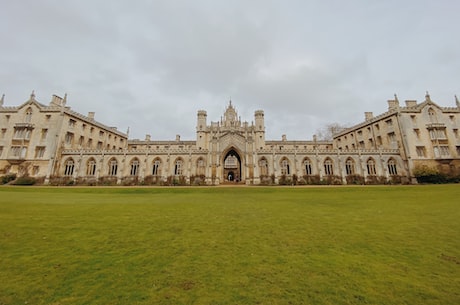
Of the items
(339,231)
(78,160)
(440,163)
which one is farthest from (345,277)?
(440,163)

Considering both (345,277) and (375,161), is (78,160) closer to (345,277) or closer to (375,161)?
(345,277)

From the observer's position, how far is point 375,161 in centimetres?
3781

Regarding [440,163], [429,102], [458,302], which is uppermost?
[429,102]

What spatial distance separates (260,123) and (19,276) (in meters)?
52.2

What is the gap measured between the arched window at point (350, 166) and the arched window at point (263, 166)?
14.8 meters

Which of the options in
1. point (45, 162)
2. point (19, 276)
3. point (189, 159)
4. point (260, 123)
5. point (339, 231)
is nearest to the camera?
point (19, 276)

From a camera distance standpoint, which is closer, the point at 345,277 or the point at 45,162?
the point at 345,277

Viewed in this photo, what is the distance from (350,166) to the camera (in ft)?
125

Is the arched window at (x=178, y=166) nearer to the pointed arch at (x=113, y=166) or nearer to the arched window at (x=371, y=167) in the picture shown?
the pointed arch at (x=113, y=166)

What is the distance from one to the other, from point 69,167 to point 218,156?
28.2 meters

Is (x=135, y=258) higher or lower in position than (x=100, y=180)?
lower

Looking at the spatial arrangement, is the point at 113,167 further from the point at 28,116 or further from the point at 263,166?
the point at 263,166

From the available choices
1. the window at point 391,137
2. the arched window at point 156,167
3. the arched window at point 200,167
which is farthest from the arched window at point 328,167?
the arched window at point 156,167

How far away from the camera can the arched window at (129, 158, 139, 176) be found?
3884cm
